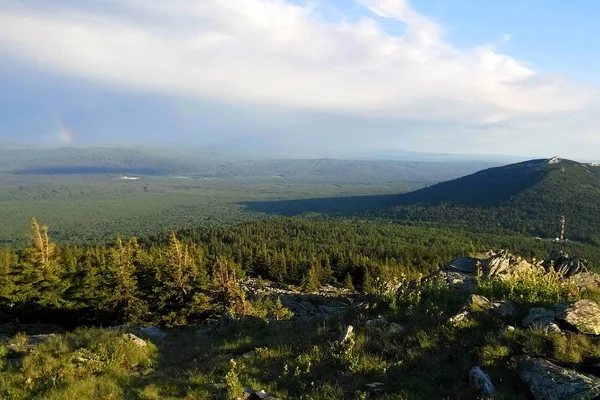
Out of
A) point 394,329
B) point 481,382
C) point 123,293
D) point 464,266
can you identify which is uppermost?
point 481,382

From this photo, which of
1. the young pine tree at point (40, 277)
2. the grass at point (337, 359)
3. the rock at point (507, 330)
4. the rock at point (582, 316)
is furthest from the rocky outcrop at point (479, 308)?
the young pine tree at point (40, 277)

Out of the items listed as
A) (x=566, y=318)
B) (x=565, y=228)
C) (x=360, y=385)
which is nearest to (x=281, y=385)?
(x=360, y=385)

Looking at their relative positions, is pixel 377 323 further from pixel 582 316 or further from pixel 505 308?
pixel 582 316

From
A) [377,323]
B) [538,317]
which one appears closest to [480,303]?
[538,317]

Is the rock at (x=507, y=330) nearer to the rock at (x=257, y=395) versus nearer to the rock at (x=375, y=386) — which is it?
the rock at (x=375, y=386)

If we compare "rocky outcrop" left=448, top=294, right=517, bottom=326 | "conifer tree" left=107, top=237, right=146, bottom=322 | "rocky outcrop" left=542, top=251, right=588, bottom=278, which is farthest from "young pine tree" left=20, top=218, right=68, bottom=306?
"rocky outcrop" left=542, top=251, right=588, bottom=278
